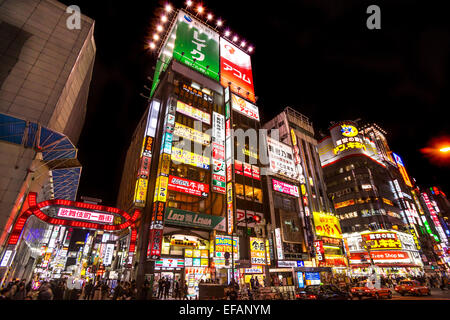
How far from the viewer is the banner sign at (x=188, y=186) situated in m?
27.6

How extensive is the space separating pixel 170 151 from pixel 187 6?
112ft

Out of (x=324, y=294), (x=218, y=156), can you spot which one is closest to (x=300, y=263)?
(x=324, y=294)

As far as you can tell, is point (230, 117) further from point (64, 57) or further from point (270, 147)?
point (64, 57)

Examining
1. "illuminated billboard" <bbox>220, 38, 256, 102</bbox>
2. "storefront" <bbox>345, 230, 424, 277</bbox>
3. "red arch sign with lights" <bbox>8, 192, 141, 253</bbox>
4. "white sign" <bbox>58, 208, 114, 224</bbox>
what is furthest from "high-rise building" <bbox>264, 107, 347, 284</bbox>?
"white sign" <bbox>58, 208, 114, 224</bbox>

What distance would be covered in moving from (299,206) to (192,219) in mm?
22565

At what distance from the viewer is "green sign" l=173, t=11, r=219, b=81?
39906mm

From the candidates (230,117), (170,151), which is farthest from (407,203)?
(170,151)

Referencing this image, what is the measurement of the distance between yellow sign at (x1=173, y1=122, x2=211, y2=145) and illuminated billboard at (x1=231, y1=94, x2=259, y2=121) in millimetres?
9946

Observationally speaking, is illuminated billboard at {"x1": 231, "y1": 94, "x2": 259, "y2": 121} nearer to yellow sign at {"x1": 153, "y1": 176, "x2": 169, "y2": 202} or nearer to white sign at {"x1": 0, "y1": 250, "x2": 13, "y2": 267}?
yellow sign at {"x1": 153, "y1": 176, "x2": 169, "y2": 202}

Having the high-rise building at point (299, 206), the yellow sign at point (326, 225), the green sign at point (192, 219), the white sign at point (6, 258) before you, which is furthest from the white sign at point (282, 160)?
the white sign at point (6, 258)

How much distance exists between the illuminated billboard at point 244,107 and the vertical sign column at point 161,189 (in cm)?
1369

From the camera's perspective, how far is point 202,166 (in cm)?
3127

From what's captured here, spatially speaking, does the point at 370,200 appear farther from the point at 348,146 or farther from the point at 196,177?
the point at 196,177

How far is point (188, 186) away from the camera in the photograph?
93.0ft
